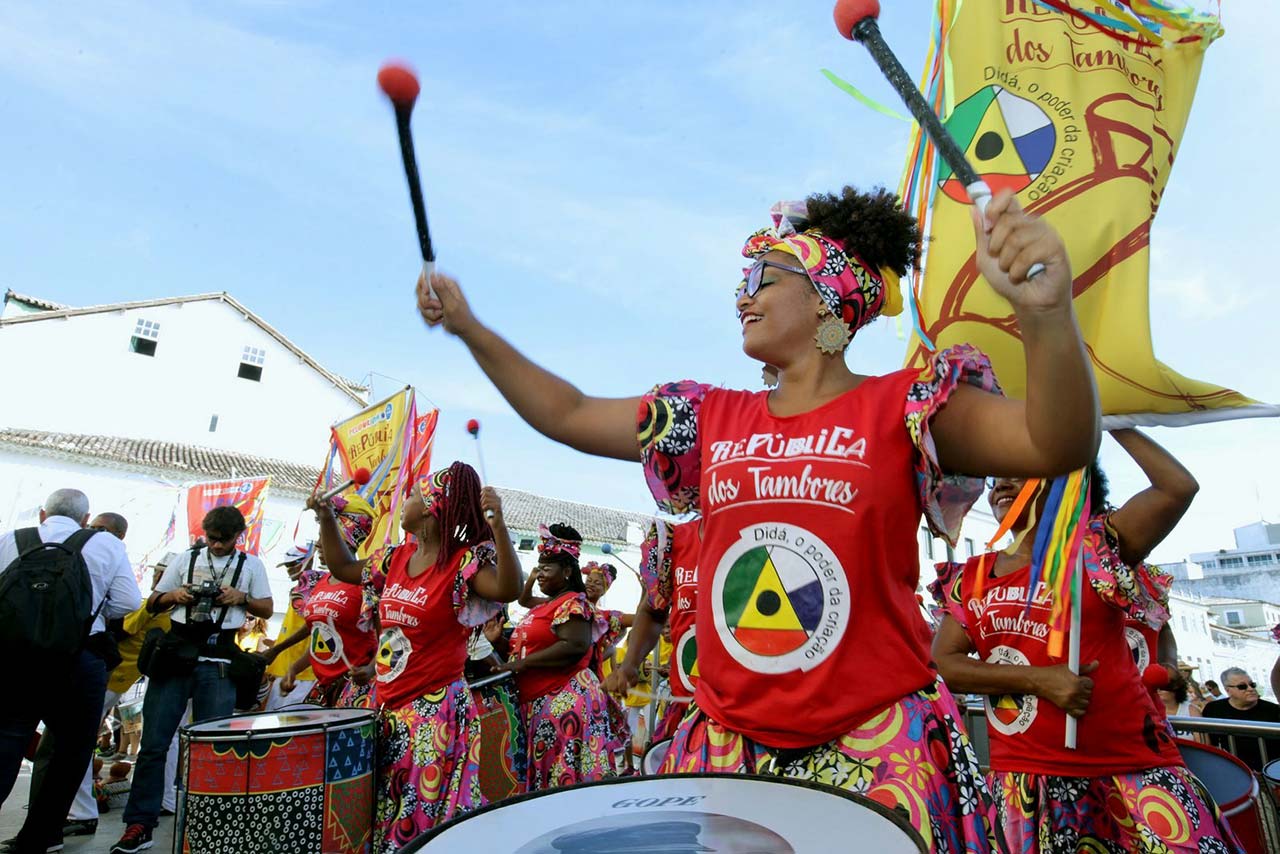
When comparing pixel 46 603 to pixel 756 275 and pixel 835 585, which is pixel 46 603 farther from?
pixel 835 585

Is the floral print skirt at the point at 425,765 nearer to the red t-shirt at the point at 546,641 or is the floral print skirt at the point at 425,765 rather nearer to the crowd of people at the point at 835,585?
the crowd of people at the point at 835,585

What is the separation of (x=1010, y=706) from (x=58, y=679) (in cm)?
511

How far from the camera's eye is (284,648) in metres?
8.60

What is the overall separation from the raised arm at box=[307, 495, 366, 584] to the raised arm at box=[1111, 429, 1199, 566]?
4.60m

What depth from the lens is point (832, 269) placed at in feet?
7.17

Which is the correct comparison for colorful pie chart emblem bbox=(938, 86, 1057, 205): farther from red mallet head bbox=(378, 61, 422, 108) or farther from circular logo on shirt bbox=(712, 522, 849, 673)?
red mallet head bbox=(378, 61, 422, 108)

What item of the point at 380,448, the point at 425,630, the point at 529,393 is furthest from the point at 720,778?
the point at 380,448

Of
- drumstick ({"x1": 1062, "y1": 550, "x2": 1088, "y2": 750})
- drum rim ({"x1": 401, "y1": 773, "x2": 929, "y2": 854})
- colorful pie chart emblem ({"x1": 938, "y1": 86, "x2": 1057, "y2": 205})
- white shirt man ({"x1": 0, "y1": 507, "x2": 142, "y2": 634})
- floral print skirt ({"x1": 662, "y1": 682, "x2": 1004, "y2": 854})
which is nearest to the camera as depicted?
drum rim ({"x1": 401, "y1": 773, "x2": 929, "y2": 854})

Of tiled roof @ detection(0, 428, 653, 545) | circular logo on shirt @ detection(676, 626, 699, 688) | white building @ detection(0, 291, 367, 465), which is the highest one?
white building @ detection(0, 291, 367, 465)

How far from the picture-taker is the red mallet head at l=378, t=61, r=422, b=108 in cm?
183

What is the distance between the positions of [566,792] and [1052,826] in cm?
216

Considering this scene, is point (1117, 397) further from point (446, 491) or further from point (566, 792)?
point (446, 491)

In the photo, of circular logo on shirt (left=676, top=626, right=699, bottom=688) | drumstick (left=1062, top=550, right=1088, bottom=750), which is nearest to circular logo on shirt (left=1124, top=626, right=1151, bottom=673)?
drumstick (left=1062, top=550, right=1088, bottom=750)

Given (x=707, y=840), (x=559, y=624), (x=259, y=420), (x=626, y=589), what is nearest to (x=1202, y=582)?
(x=626, y=589)
